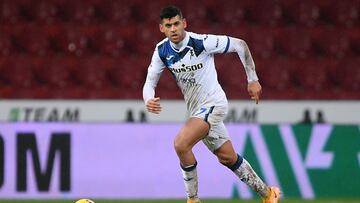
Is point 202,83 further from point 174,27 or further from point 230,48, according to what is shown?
point 174,27

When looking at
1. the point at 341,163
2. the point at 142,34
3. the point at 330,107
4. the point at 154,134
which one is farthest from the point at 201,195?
the point at 142,34

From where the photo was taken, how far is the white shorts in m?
7.03

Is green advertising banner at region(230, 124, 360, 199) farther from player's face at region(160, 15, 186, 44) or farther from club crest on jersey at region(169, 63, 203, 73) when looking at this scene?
player's face at region(160, 15, 186, 44)

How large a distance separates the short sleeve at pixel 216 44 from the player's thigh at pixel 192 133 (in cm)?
49

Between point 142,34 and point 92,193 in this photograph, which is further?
point 142,34

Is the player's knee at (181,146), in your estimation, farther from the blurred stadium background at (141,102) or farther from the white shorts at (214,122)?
the blurred stadium background at (141,102)

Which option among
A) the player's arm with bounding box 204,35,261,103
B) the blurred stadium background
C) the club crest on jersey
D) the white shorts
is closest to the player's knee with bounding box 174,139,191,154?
the white shorts

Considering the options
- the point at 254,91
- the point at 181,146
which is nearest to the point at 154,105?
the point at 181,146

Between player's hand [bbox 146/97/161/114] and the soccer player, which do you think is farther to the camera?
the soccer player

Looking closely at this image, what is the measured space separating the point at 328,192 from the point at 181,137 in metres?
3.04

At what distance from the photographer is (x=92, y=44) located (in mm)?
11922

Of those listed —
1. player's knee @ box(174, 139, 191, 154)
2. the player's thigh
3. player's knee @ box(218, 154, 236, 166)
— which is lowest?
player's knee @ box(218, 154, 236, 166)

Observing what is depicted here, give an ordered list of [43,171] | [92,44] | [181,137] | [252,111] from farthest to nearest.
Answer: [92,44] < [252,111] < [43,171] < [181,137]

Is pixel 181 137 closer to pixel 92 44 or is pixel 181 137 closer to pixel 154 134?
pixel 154 134
